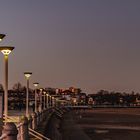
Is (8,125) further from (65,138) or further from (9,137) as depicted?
(65,138)

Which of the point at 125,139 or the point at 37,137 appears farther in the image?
the point at 125,139

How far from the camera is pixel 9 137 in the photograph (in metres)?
11.3

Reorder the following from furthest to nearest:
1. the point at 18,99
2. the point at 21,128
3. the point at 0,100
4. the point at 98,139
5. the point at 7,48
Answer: the point at 18,99 → the point at 98,139 → the point at 0,100 → the point at 7,48 → the point at 21,128

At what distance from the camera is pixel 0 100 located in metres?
36.3

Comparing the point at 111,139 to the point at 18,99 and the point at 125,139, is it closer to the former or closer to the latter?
the point at 125,139

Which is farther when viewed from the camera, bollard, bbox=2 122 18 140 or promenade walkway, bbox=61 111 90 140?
promenade walkway, bbox=61 111 90 140

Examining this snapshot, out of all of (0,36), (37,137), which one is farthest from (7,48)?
(37,137)

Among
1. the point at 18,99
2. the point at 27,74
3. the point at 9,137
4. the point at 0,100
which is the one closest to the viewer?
the point at 9,137

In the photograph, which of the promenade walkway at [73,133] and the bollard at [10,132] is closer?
the bollard at [10,132]

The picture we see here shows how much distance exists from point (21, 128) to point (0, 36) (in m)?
6.56

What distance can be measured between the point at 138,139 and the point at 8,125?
41.6 meters

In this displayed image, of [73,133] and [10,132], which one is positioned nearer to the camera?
[10,132]

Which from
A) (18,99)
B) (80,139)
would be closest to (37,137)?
(80,139)

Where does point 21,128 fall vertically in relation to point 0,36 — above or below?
below
